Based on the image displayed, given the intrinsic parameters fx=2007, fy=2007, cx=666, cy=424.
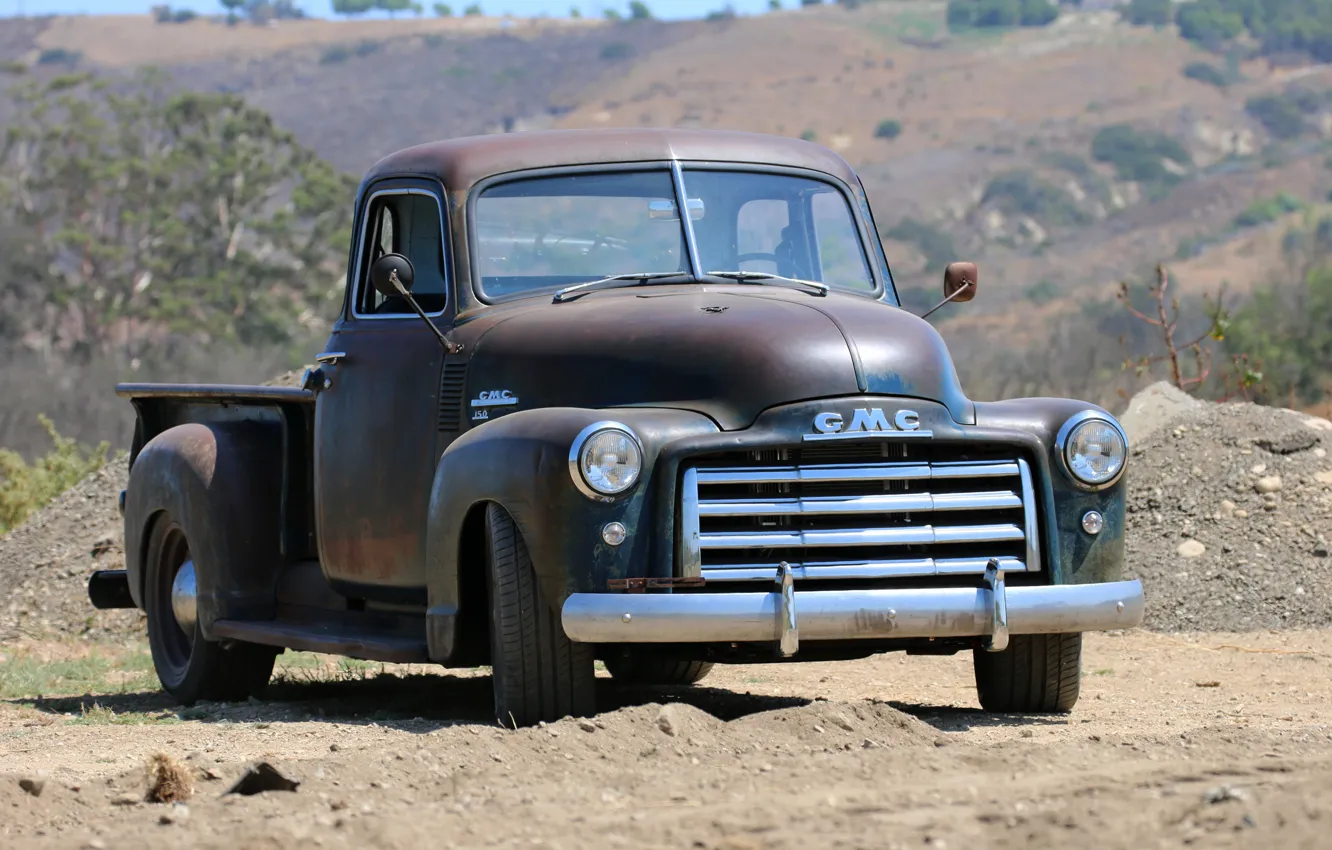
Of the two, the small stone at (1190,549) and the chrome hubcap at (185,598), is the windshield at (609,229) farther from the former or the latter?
the small stone at (1190,549)

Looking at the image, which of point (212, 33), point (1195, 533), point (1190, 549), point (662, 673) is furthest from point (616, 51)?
point (662, 673)

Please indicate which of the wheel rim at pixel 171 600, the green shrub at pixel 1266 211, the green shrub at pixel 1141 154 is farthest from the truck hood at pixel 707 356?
the green shrub at pixel 1141 154

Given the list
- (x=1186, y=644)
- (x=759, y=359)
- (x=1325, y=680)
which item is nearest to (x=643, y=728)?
(x=759, y=359)

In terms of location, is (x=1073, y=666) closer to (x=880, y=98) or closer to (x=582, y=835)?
(x=582, y=835)

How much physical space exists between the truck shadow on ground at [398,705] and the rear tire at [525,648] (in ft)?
1.45

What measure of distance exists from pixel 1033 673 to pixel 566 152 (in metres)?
2.61

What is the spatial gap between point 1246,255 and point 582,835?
61169 millimetres

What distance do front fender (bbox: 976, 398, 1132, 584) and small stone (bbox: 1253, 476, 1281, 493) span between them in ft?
18.8

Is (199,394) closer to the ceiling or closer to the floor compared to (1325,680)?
closer to the ceiling

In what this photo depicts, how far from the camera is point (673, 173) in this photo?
7609 millimetres

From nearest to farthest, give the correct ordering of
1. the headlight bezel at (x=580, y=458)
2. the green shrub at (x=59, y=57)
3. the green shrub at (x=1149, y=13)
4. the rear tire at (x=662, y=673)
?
1. the headlight bezel at (x=580, y=458)
2. the rear tire at (x=662, y=673)
3. the green shrub at (x=1149, y=13)
4. the green shrub at (x=59, y=57)

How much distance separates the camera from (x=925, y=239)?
68.1 m

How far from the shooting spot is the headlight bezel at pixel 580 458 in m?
6.25

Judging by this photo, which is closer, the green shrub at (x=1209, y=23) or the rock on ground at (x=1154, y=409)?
the rock on ground at (x=1154, y=409)
